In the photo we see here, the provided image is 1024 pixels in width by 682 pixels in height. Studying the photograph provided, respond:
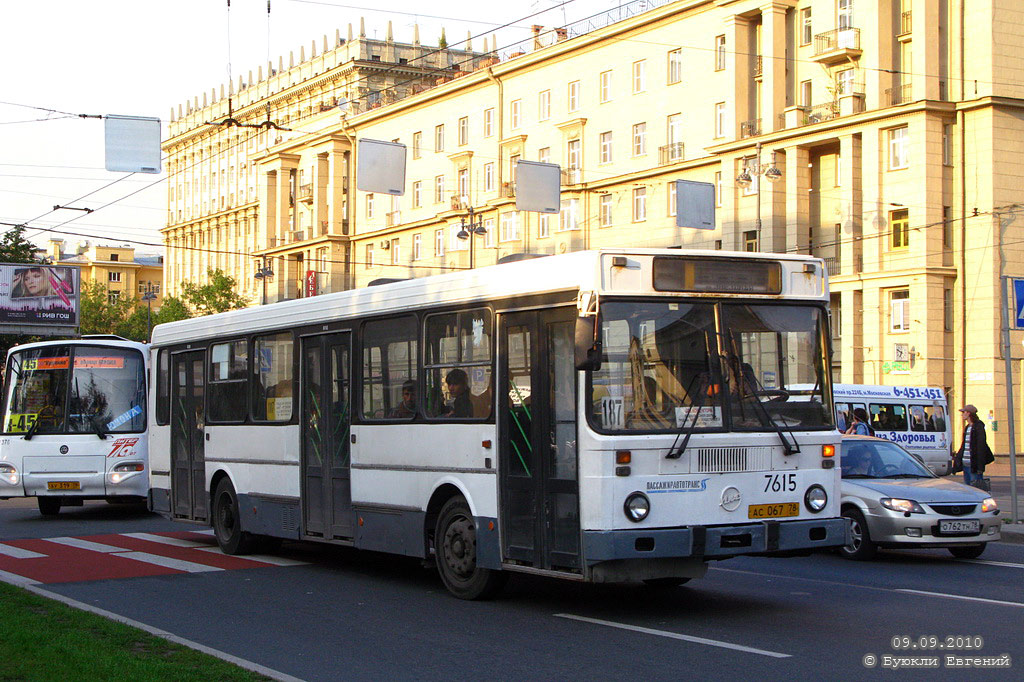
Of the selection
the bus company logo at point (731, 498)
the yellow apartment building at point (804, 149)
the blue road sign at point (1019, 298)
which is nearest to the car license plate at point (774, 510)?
the bus company logo at point (731, 498)

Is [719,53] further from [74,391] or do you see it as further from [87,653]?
[87,653]

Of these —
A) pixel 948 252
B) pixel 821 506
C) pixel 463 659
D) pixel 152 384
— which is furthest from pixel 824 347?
pixel 948 252

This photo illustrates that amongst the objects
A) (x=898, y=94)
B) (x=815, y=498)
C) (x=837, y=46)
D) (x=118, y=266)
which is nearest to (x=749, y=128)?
(x=837, y=46)

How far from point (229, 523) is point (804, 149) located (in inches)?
1630

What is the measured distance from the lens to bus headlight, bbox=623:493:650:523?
1005 centimetres

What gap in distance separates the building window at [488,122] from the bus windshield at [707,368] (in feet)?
193

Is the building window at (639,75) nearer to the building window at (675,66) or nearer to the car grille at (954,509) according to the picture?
the building window at (675,66)

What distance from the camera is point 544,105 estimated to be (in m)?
65.6

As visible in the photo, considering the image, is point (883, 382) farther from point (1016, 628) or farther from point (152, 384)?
point (1016, 628)

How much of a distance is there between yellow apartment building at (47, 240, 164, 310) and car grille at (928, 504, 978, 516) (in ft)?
477

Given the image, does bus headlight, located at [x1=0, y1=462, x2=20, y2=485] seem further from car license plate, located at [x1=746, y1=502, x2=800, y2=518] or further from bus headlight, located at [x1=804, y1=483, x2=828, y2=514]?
bus headlight, located at [x1=804, y1=483, x2=828, y2=514]

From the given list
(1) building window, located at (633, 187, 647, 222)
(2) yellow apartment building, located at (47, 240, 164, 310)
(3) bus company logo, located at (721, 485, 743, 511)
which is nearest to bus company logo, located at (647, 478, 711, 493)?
(3) bus company logo, located at (721, 485, 743, 511)

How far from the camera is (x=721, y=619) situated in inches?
416

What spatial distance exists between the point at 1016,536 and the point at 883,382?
110 feet
